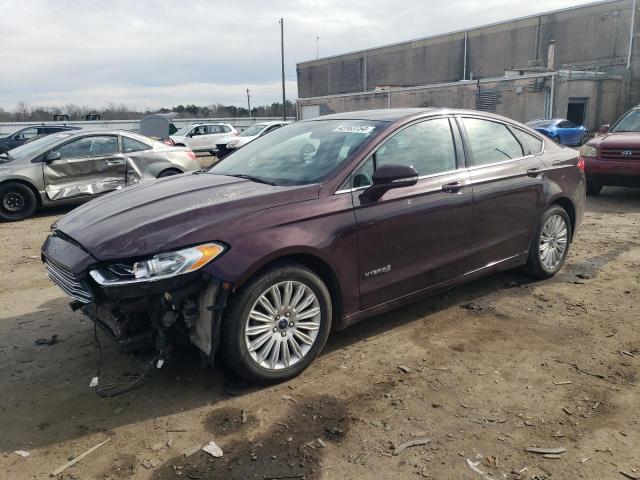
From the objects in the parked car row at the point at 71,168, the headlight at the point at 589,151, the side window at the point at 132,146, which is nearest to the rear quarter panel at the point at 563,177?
the headlight at the point at 589,151

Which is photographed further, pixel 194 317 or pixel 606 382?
pixel 606 382

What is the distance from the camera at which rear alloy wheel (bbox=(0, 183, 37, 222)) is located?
8648mm

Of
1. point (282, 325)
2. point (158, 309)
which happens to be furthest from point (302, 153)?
point (158, 309)

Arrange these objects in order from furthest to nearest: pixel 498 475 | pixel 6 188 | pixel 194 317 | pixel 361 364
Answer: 1. pixel 6 188
2. pixel 361 364
3. pixel 194 317
4. pixel 498 475

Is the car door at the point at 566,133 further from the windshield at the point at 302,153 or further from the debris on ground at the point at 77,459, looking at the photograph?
the debris on ground at the point at 77,459

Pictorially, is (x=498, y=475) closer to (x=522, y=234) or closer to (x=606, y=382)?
(x=606, y=382)

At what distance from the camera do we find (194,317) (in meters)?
3.00

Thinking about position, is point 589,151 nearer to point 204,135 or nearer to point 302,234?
point 302,234

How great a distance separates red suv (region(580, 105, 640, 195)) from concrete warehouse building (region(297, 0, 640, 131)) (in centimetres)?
2130

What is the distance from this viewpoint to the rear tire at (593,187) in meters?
9.77

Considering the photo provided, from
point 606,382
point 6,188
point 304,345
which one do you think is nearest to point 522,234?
point 606,382

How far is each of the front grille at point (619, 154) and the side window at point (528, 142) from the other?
16.5 ft

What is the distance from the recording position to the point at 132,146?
9547 millimetres

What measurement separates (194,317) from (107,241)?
689 mm
